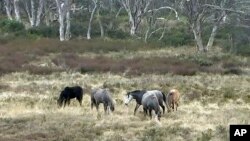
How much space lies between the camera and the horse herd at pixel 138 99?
17.7 metres

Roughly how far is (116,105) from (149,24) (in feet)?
109

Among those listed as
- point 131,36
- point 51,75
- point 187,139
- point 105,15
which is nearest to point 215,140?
point 187,139

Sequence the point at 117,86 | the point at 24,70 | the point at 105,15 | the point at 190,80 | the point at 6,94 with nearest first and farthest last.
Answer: the point at 6,94
the point at 117,86
the point at 190,80
the point at 24,70
the point at 105,15

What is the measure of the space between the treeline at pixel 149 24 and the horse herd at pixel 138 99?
19185 millimetres

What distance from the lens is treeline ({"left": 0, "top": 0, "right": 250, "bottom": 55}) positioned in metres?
42.9

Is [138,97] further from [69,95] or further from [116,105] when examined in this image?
[69,95]

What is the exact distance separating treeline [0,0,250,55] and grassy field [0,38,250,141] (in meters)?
7.95

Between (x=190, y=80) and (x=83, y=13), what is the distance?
39145 millimetres

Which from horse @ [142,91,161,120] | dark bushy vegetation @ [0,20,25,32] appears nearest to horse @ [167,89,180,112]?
horse @ [142,91,161,120]

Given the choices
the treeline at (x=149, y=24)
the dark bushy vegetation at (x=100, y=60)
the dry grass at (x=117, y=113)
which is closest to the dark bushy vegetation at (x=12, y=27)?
the treeline at (x=149, y=24)

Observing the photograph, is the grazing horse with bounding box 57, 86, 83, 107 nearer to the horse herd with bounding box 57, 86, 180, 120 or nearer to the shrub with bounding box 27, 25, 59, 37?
the horse herd with bounding box 57, 86, 180, 120

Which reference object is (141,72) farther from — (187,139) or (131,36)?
(131,36)

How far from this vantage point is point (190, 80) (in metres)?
27.5

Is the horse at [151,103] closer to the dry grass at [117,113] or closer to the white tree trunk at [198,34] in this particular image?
the dry grass at [117,113]
